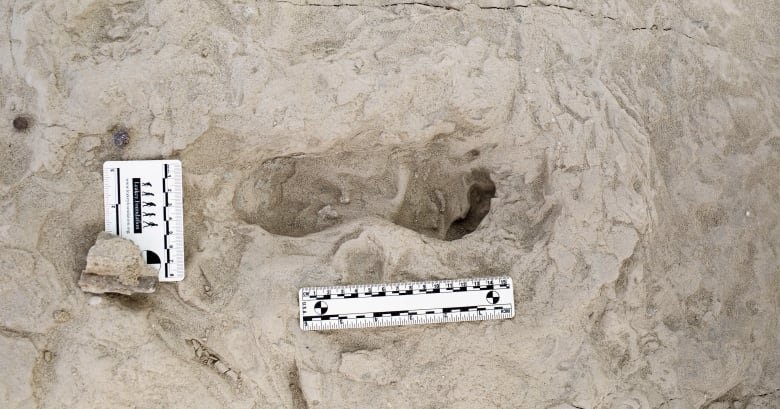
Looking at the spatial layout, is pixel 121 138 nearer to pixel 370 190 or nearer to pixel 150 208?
pixel 150 208

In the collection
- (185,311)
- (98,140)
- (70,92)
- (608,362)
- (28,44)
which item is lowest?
(608,362)

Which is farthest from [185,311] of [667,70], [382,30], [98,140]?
[667,70]

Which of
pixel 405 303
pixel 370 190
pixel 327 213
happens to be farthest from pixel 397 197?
pixel 405 303

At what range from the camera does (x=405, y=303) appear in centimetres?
302

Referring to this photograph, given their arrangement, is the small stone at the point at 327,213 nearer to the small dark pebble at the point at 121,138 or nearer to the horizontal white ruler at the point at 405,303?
the horizontal white ruler at the point at 405,303

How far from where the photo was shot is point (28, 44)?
2.92 metres

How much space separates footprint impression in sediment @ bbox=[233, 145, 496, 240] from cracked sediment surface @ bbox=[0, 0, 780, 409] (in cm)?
1

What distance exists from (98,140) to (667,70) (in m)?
2.82

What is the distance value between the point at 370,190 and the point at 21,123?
1639 mm

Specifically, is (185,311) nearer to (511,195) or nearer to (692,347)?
(511,195)

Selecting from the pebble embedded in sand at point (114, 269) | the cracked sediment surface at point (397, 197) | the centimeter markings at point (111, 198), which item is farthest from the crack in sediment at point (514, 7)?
the pebble embedded in sand at point (114, 269)

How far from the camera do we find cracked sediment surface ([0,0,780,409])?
291 centimetres

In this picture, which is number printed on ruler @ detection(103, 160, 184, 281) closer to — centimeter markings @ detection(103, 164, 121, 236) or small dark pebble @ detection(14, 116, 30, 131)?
centimeter markings @ detection(103, 164, 121, 236)

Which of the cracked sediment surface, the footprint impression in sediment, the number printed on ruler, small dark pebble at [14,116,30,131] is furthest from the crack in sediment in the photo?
small dark pebble at [14,116,30,131]
